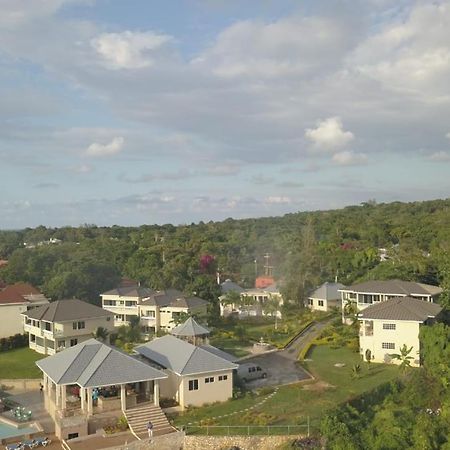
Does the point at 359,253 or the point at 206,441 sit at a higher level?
the point at 359,253

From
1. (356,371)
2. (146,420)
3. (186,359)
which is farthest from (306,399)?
(146,420)

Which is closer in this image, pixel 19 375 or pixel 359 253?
pixel 19 375

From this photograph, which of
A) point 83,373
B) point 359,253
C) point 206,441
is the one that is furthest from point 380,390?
point 359,253

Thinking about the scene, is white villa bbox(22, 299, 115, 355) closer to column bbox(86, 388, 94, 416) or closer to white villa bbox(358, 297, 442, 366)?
column bbox(86, 388, 94, 416)

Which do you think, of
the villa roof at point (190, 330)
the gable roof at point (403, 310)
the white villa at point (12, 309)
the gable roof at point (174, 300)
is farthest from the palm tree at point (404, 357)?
the white villa at point (12, 309)

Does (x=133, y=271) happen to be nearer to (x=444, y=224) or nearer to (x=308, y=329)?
(x=308, y=329)

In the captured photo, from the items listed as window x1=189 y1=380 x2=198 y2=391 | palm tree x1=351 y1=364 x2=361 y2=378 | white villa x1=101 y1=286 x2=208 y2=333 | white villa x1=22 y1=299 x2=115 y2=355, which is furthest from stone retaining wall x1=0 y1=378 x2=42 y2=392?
palm tree x1=351 y1=364 x2=361 y2=378

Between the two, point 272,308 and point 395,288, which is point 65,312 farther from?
point 395,288
